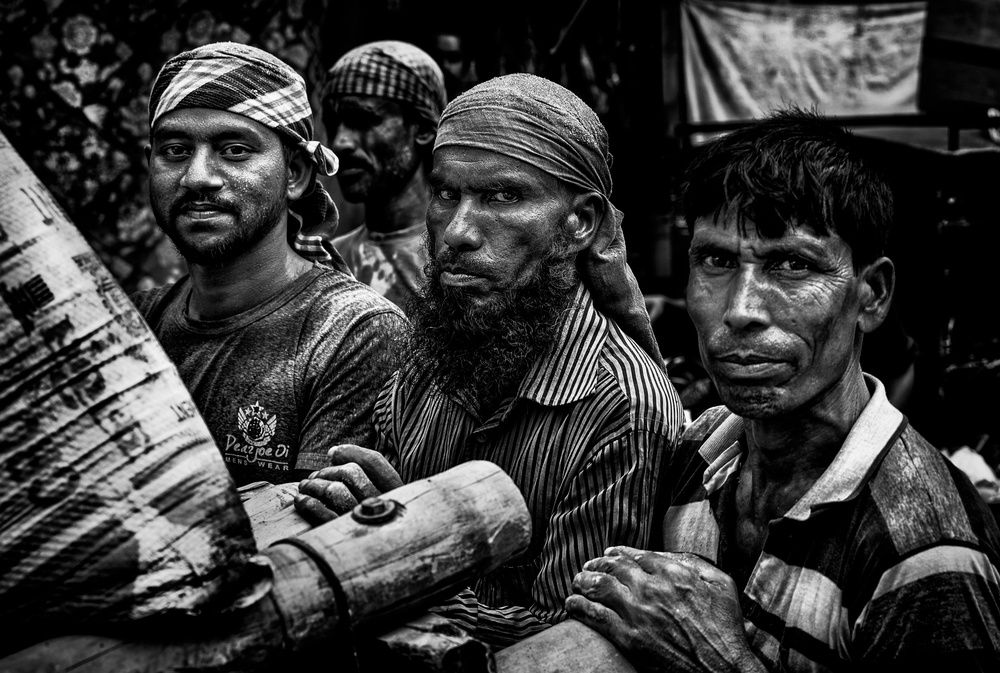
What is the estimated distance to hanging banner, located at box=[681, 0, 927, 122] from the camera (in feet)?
28.6

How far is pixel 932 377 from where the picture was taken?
6.84 metres

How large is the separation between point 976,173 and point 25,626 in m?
6.72

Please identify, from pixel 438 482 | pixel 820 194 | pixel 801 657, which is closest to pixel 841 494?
pixel 801 657

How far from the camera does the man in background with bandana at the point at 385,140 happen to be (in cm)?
543

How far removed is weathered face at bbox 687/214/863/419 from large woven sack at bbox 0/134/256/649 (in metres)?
1.17

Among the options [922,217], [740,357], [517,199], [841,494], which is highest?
[517,199]

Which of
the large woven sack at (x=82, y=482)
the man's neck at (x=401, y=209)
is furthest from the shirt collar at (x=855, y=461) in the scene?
the man's neck at (x=401, y=209)

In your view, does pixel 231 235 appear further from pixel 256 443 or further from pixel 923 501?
pixel 923 501

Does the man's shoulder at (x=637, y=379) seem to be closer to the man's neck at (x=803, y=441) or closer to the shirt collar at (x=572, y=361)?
the shirt collar at (x=572, y=361)

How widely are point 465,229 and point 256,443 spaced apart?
1.03m

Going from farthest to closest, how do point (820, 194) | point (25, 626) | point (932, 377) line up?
1. point (932, 377)
2. point (820, 194)
3. point (25, 626)

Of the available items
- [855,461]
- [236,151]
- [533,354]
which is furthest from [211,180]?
[855,461]

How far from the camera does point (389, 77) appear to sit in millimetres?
5445

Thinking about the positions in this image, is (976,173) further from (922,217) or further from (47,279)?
(47,279)
